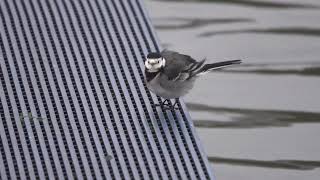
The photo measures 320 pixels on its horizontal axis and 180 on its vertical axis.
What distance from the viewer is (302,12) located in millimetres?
7434

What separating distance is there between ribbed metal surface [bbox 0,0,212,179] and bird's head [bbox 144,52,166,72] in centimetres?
22

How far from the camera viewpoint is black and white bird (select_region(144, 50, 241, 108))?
5501 millimetres

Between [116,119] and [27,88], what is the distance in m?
0.66

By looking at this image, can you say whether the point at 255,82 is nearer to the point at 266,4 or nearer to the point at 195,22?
the point at 195,22

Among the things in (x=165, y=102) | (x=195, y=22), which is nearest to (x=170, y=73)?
(x=165, y=102)

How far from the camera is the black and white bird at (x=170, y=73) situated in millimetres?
5501

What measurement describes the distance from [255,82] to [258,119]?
47 cm

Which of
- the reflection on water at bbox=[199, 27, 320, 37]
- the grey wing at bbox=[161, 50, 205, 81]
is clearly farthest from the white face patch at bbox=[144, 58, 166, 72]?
the reflection on water at bbox=[199, 27, 320, 37]

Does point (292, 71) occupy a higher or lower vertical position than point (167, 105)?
higher

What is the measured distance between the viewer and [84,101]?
17.9 feet

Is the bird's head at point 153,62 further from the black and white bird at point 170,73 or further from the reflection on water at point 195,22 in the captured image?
the reflection on water at point 195,22

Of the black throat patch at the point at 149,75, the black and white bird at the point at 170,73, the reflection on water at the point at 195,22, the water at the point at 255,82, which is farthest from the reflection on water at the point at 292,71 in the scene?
the black throat patch at the point at 149,75

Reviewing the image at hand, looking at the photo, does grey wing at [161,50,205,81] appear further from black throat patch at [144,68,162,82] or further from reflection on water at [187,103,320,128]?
reflection on water at [187,103,320,128]

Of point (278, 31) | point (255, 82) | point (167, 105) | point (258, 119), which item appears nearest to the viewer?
point (167, 105)
